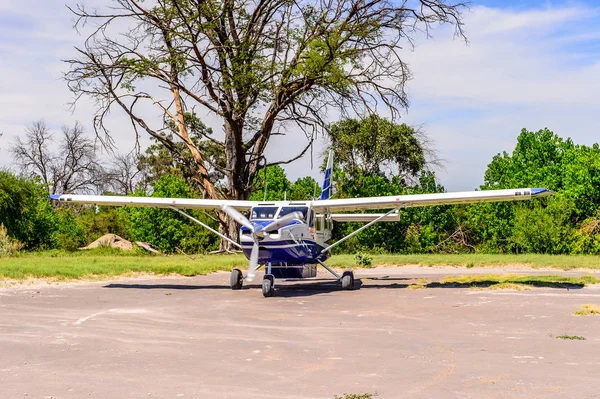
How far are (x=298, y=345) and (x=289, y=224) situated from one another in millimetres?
8082

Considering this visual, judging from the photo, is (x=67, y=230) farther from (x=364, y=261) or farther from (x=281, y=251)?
(x=281, y=251)

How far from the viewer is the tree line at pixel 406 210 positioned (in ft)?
114

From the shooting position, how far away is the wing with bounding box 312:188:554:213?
1795 cm

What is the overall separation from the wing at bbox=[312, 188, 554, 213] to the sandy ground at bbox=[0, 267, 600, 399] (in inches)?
106

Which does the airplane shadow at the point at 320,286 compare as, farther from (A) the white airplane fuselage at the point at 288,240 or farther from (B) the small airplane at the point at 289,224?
(A) the white airplane fuselage at the point at 288,240

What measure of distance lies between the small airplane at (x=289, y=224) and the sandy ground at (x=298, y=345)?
4.17 ft

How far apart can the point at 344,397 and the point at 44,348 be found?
4849 millimetres

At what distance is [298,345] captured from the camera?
9484mm

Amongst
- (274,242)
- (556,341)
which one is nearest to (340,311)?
(274,242)

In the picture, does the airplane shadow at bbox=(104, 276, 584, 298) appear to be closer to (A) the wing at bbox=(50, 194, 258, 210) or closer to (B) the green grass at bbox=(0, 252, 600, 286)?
(B) the green grass at bbox=(0, 252, 600, 286)

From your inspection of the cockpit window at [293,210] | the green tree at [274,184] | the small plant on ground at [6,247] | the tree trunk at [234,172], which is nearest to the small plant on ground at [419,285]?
the cockpit window at [293,210]

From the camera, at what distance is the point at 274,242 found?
1703 cm

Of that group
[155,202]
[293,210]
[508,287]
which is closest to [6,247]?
[155,202]

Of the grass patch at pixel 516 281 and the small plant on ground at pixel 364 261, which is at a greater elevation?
the small plant on ground at pixel 364 261
